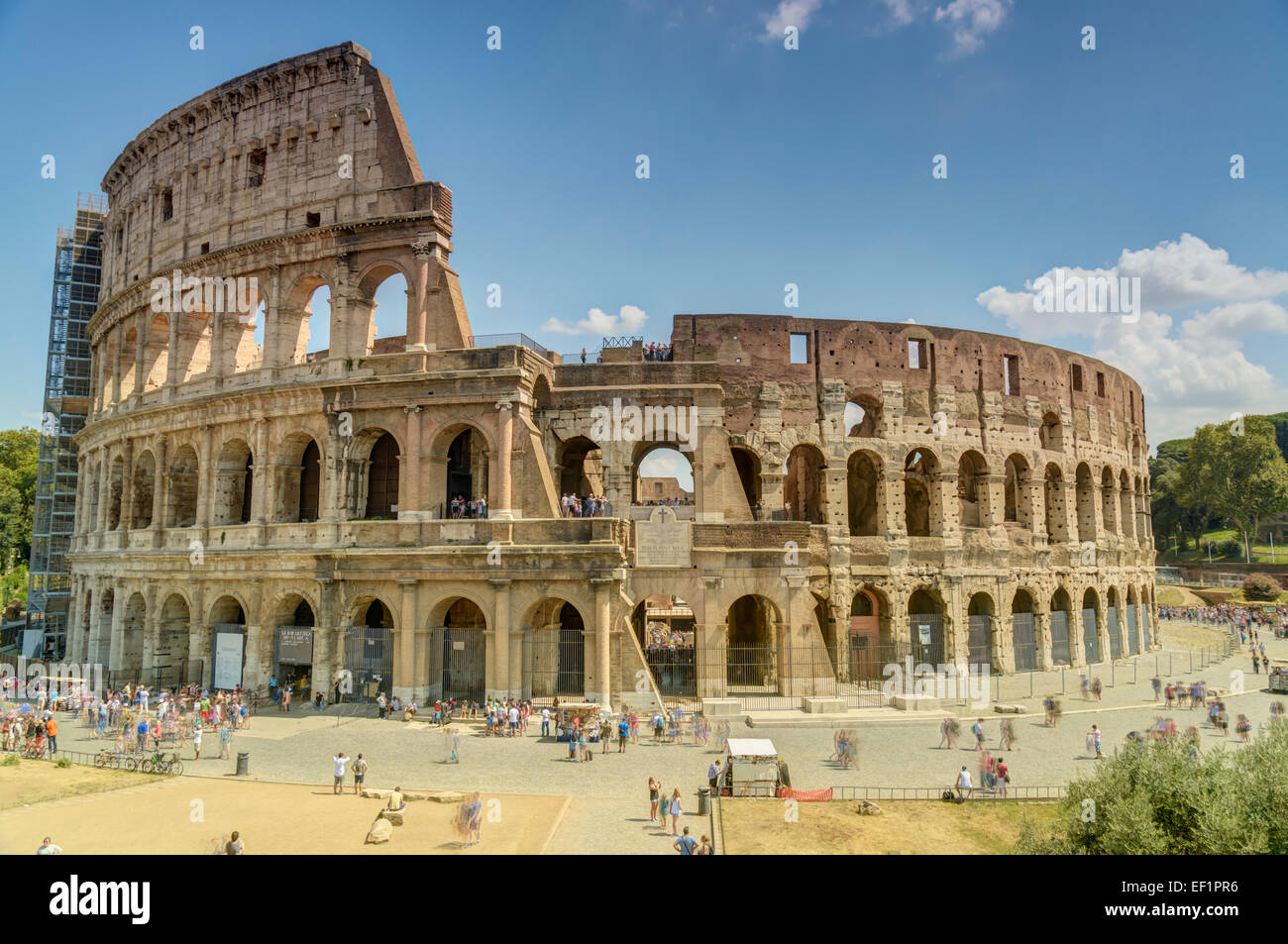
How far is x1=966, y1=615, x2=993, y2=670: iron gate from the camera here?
30094 mm

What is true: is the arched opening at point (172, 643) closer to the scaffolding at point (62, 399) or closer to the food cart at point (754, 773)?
the scaffolding at point (62, 399)

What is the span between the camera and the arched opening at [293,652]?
84.4ft

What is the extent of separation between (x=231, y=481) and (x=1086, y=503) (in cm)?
3783

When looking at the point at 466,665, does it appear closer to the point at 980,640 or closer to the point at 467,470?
the point at 467,470

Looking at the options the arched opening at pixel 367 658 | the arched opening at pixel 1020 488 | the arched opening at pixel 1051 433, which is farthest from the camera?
the arched opening at pixel 1051 433

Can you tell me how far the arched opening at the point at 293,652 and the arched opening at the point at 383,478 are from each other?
4.31 meters

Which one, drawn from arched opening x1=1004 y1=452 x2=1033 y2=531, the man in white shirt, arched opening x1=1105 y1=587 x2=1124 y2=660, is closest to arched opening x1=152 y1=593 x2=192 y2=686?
the man in white shirt

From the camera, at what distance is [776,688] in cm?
2553

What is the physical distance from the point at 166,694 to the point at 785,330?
84.1ft

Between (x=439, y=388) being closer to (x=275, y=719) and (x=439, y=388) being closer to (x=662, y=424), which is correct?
(x=662, y=424)

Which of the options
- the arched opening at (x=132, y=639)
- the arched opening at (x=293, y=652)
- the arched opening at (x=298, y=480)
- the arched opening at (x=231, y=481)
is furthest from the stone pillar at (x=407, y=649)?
the arched opening at (x=132, y=639)

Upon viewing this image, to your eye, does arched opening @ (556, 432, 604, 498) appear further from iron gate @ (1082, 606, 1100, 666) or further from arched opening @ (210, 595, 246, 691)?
iron gate @ (1082, 606, 1100, 666)

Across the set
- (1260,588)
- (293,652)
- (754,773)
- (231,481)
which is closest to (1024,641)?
(754,773)

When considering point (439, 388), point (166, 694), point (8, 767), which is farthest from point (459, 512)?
point (8, 767)
